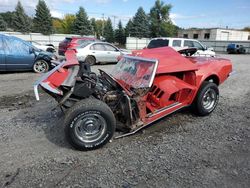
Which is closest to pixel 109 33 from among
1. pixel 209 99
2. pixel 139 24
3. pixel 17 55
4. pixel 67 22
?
pixel 139 24

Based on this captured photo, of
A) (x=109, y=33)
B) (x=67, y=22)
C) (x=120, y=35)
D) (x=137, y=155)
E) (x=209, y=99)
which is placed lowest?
(x=137, y=155)

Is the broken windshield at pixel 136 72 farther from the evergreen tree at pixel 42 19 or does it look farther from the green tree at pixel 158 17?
the green tree at pixel 158 17

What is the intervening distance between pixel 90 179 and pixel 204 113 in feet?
10.1

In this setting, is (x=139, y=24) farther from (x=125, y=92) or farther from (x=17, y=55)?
(x=125, y=92)

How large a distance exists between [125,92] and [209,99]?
2346mm

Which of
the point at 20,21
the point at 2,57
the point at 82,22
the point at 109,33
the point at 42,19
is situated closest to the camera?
the point at 2,57

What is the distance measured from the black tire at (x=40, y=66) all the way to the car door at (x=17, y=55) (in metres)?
0.21

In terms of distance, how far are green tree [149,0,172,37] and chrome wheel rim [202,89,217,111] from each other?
179ft

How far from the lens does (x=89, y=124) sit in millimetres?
3400

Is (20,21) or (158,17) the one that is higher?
(158,17)

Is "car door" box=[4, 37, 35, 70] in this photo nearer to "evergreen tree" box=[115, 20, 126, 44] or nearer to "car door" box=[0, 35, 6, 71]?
"car door" box=[0, 35, 6, 71]

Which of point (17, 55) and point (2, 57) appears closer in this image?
point (2, 57)

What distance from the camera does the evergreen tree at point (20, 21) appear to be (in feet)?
161

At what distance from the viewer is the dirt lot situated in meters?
2.76
